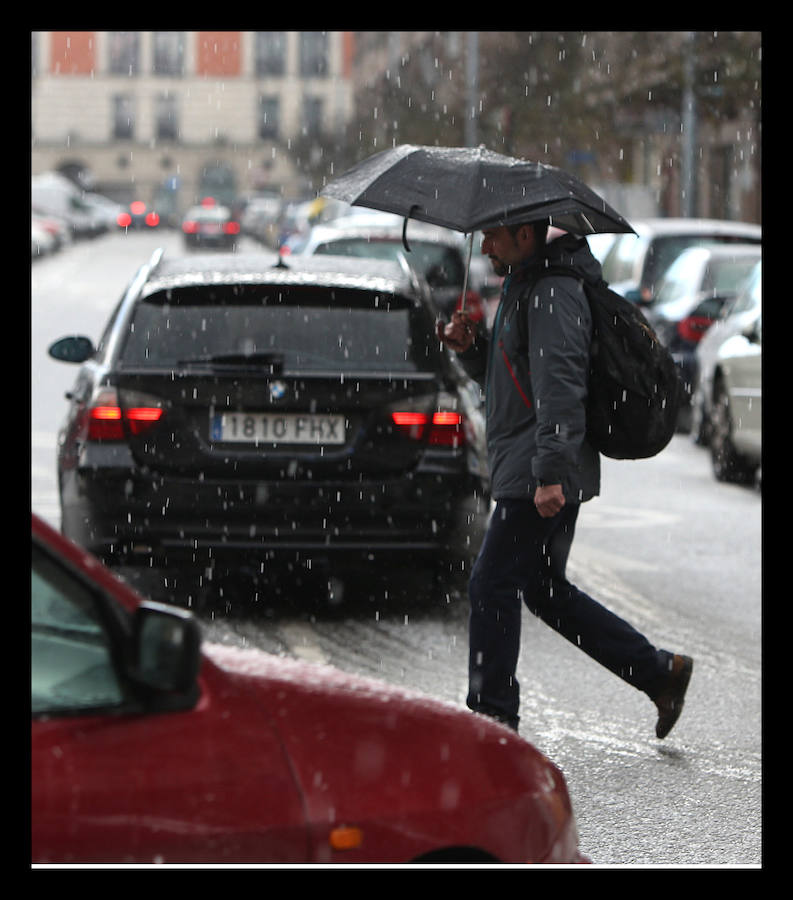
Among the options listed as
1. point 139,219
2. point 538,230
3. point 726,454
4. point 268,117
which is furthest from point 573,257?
point 268,117

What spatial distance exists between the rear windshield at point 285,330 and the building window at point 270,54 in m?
121

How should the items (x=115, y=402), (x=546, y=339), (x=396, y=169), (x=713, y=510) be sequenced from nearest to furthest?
(x=546, y=339), (x=396, y=169), (x=115, y=402), (x=713, y=510)

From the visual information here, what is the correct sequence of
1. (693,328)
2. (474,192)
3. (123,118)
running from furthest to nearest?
(123,118) → (693,328) → (474,192)

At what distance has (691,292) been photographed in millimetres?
16312

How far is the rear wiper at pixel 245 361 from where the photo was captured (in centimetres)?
749

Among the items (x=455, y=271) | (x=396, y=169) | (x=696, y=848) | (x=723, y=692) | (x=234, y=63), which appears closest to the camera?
(x=696, y=848)

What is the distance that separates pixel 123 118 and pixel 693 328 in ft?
383

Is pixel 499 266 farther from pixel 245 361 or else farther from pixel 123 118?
pixel 123 118

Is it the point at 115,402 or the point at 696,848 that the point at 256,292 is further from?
the point at 696,848

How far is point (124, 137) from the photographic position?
129 m

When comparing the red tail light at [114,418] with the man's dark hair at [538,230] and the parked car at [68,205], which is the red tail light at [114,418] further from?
the parked car at [68,205]

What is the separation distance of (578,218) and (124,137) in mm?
126159

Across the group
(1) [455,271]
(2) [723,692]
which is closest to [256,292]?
(2) [723,692]
